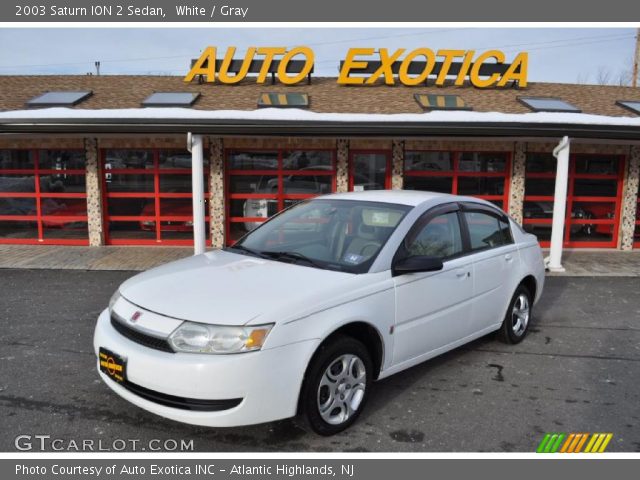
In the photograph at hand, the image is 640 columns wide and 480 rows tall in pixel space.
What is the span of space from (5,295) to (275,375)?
18.9 feet

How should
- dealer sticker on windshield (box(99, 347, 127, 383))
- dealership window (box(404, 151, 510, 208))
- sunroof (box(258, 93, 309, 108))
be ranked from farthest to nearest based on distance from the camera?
dealership window (box(404, 151, 510, 208)), sunroof (box(258, 93, 309, 108)), dealer sticker on windshield (box(99, 347, 127, 383))

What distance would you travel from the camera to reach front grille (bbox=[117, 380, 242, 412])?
3.10 meters

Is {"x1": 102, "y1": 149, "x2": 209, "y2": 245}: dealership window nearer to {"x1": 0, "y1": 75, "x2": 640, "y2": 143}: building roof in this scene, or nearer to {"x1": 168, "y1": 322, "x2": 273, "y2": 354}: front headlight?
{"x1": 0, "y1": 75, "x2": 640, "y2": 143}: building roof

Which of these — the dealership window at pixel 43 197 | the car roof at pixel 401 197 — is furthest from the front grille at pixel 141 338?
the dealership window at pixel 43 197

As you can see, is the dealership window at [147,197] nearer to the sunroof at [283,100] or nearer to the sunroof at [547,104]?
the sunroof at [283,100]

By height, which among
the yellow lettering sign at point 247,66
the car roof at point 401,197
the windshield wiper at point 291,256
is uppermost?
the yellow lettering sign at point 247,66

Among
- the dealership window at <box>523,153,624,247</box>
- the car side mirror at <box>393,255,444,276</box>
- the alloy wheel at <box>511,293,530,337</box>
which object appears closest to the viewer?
the car side mirror at <box>393,255,444,276</box>

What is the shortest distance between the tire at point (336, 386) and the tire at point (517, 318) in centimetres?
216

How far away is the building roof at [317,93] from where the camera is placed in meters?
11.2

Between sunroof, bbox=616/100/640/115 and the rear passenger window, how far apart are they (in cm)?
831

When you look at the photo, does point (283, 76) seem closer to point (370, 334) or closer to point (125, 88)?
point (125, 88)

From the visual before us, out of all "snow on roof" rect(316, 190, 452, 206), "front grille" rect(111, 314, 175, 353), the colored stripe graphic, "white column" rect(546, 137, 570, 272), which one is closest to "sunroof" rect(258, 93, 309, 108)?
"white column" rect(546, 137, 570, 272)

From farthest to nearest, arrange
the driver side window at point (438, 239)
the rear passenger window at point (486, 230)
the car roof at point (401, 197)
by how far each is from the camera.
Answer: the rear passenger window at point (486, 230)
the car roof at point (401, 197)
the driver side window at point (438, 239)

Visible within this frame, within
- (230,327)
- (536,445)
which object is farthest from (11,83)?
(536,445)
